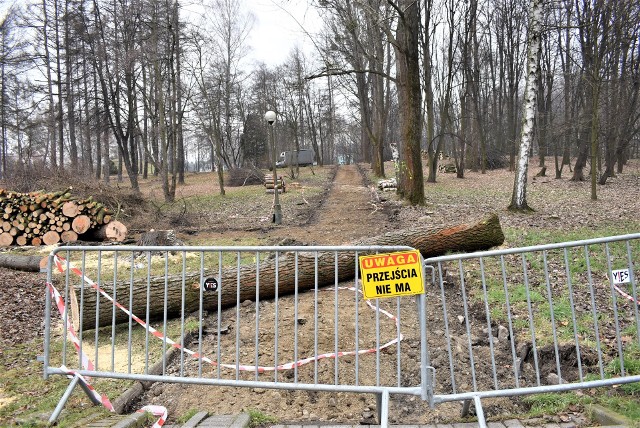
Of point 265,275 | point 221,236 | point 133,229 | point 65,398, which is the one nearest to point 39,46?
point 133,229

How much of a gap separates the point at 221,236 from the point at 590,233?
9.12 m

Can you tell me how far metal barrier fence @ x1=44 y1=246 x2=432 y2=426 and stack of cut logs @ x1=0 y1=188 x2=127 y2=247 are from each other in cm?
464

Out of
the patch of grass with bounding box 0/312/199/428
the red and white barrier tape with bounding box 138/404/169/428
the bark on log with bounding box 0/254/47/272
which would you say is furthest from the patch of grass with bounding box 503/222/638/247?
the bark on log with bounding box 0/254/47/272

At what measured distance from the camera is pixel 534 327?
487 cm

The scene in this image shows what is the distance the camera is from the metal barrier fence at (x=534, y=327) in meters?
3.42

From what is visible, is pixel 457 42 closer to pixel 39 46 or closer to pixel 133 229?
pixel 133 229

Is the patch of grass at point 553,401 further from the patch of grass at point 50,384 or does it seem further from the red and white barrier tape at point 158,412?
the patch of grass at point 50,384

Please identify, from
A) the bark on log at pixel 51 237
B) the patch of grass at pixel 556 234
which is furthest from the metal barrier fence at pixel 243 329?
the bark on log at pixel 51 237

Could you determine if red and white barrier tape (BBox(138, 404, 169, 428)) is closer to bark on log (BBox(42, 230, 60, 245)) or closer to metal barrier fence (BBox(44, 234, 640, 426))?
metal barrier fence (BBox(44, 234, 640, 426))

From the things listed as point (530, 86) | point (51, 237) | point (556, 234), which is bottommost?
point (556, 234)

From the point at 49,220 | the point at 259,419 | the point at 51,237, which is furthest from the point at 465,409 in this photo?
the point at 49,220

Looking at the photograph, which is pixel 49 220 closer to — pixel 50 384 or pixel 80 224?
pixel 80 224

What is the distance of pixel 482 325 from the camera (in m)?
5.48

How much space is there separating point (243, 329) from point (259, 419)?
93.4 inches
